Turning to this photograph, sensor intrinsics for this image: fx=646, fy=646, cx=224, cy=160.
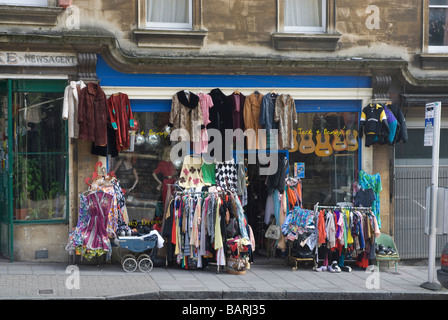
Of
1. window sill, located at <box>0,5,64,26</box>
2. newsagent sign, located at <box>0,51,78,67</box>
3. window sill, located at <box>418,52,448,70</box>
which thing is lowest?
newsagent sign, located at <box>0,51,78,67</box>

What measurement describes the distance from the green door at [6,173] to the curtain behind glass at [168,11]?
3.09 meters

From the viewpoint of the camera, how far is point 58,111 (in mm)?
12242

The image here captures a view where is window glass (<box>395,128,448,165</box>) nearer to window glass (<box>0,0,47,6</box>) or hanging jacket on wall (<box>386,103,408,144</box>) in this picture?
hanging jacket on wall (<box>386,103,408,144</box>)

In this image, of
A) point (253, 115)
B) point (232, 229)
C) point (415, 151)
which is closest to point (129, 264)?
point (232, 229)

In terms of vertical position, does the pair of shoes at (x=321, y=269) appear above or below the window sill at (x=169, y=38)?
below

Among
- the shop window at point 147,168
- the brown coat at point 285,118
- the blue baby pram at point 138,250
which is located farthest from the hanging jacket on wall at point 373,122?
the blue baby pram at point 138,250

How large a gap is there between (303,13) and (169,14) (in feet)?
9.24

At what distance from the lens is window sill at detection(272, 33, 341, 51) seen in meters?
13.1

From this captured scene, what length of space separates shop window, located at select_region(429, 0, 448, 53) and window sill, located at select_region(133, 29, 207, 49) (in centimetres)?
502

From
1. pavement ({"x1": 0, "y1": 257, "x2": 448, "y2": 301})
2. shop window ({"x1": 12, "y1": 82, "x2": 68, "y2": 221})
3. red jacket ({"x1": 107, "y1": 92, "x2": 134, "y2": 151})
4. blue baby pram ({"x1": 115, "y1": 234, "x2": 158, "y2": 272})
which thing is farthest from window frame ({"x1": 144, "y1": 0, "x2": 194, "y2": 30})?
pavement ({"x1": 0, "y1": 257, "x2": 448, "y2": 301})

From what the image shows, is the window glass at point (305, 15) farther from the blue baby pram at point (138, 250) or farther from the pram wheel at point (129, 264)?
Answer: the pram wheel at point (129, 264)

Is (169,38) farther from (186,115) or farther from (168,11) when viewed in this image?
(186,115)

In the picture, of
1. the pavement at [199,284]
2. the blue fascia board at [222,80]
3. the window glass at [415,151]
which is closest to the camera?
the pavement at [199,284]

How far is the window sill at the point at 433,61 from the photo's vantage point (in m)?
13.7
